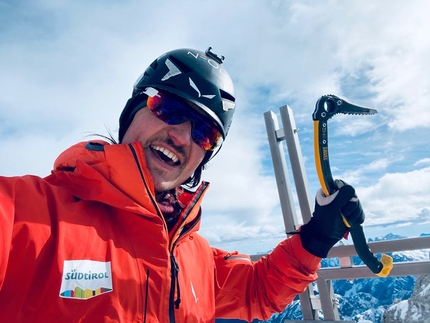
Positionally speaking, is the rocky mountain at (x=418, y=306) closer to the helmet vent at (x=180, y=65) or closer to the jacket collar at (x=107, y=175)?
the jacket collar at (x=107, y=175)

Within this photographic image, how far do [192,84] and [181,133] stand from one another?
1.47 feet

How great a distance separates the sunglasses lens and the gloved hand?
1028mm

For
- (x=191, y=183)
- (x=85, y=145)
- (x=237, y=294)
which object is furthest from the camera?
(x=191, y=183)

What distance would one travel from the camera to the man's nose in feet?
6.93

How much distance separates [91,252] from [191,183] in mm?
1699

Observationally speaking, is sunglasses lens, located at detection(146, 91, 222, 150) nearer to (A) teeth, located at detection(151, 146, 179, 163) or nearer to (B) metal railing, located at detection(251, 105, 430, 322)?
(A) teeth, located at detection(151, 146, 179, 163)

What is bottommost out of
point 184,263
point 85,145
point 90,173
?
point 184,263

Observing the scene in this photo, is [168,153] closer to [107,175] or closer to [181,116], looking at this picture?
[181,116]

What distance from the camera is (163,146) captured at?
207cm

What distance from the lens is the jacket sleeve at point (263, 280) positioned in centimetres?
241

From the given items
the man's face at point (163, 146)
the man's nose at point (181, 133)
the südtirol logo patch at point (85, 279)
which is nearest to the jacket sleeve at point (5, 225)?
the südtirol logo patch at point (85, 279)

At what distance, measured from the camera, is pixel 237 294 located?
8.66ft

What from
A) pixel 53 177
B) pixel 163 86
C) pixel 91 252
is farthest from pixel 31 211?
pixel 163 86

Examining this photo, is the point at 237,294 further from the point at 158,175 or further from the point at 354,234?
the point at 158,175
